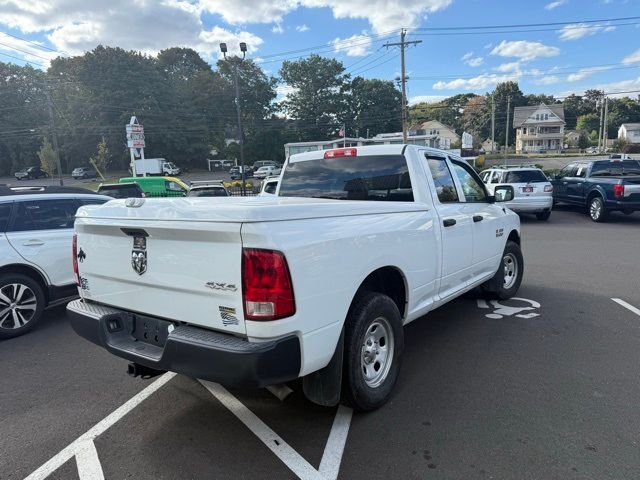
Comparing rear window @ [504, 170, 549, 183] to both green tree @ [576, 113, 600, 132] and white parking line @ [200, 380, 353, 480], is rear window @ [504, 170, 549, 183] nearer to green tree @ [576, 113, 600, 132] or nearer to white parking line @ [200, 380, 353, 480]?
white parking line @ [200, 380, 353, 480]

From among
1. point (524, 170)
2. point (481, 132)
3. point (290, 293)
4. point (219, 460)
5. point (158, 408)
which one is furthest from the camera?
point (481, 132)

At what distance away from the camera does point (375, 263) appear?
3055mm

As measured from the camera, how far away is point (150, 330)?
2816mm

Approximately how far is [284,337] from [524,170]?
47.3 feet

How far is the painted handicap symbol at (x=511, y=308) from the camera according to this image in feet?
17.1

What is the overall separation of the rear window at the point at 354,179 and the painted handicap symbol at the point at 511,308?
232cm

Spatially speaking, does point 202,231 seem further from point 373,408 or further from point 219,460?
point 373,408

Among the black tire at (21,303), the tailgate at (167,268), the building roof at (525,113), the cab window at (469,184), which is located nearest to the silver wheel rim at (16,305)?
the black tire at (21,303)

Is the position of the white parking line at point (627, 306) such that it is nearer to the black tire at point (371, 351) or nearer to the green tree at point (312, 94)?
the black tire at point (371, 351)

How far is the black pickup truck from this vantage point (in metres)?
12.7

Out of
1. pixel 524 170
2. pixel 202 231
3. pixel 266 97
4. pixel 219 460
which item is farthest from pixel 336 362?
pixel 266 97

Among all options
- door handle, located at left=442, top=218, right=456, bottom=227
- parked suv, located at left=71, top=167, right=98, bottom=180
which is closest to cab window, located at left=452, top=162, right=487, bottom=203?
door handle, located at left=442, top=218, right=456, bottom=227

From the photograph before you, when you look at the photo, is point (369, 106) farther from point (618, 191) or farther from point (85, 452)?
point (85, 452)

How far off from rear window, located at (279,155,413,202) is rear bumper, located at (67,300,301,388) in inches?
79.4
